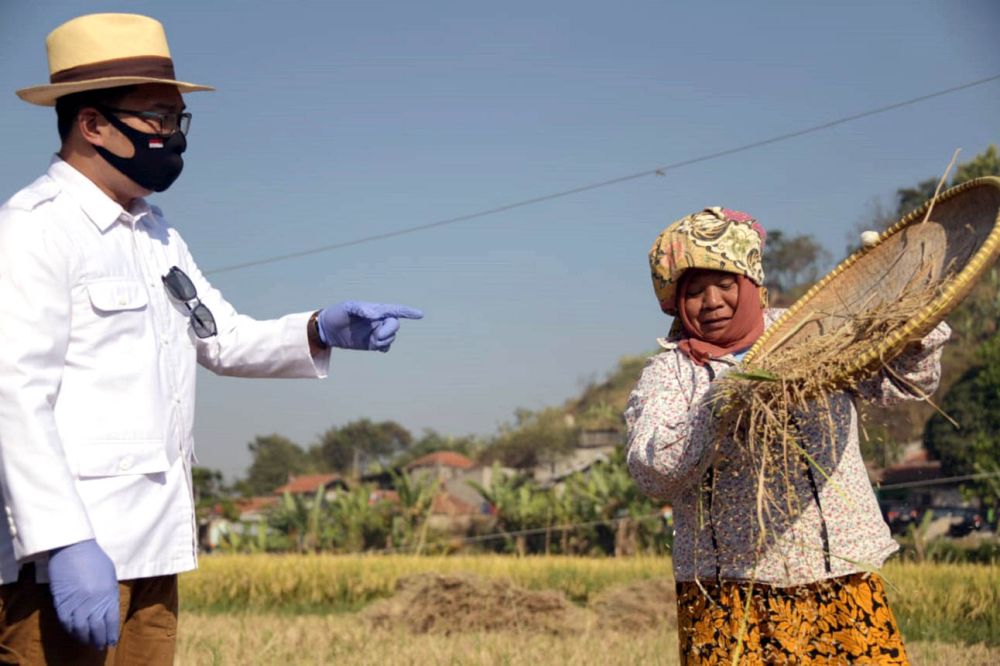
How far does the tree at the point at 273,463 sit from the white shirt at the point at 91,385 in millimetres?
59580

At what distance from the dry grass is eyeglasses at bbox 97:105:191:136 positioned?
3.18m

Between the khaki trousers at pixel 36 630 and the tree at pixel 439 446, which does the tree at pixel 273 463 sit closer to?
the tree at pixel 439 446

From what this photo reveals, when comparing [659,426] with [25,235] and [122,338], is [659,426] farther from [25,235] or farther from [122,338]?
[25,235]

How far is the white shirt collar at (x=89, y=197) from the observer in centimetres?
294

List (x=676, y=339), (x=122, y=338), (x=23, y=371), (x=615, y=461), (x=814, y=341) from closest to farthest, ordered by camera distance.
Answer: (x=23, y=371)
(x=122, y=338)
(x=814, y=341)
(x=676, y=339)
(x=615, y=461)

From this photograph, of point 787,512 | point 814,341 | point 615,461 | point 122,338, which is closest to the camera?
point 122,338

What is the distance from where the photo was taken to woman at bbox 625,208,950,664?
317 centimetres

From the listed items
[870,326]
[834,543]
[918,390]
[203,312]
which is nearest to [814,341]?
[870,326]

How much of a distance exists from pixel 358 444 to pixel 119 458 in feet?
223

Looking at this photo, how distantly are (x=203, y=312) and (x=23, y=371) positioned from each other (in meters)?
0.65

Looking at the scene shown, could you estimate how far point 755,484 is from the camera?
10.8 ft

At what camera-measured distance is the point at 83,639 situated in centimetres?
262

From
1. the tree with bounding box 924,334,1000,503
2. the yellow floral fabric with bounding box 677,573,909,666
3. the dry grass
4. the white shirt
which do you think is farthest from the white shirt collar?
the tree with bounding box 924,334,1000,503

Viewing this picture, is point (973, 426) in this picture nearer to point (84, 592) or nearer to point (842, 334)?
point (842, 334)
